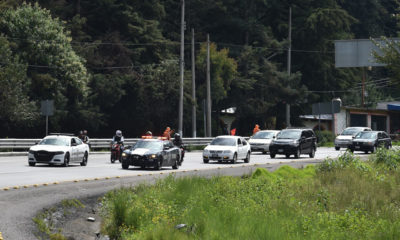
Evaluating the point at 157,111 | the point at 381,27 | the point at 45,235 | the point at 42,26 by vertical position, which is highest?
the point at 381,27

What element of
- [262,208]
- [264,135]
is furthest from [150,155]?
[264,135]

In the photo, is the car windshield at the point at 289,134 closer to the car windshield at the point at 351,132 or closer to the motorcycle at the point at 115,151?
the motorcycle at the point at 115,151

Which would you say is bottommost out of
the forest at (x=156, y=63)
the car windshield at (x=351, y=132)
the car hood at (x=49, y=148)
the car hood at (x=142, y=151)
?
the car hood at (x=142, y=151)

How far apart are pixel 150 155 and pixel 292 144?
47.0 ft

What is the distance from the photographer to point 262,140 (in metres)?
49.3

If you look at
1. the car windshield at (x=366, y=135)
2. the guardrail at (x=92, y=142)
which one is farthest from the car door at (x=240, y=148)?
the car windshield at (x=366, y=135)

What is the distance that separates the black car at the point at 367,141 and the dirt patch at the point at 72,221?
32048 mm

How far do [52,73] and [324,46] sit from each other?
3872 centimetres

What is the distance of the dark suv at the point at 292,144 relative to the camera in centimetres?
4231

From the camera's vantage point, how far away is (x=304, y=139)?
43031 mm

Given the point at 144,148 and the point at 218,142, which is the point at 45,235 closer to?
the point at 144,148

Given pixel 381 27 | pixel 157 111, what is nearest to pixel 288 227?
pixel 157 111

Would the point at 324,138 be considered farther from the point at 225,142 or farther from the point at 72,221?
the point at 72,221

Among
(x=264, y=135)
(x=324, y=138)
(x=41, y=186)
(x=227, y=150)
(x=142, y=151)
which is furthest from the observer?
(x=324, y=138)
